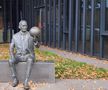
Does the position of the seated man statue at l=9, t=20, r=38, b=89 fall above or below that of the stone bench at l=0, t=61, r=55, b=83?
above

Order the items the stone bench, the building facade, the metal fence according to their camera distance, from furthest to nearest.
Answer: the building facade < the metal fence < the stone bench

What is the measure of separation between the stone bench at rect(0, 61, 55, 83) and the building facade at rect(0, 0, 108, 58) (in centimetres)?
722

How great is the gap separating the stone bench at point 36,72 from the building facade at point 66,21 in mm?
7221

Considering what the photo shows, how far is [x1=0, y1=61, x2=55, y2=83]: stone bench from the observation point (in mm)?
9625

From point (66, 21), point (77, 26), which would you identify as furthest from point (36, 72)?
point (66, 21)

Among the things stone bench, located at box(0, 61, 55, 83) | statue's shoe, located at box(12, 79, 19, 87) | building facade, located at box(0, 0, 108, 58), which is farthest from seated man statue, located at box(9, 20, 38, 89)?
building facade, located at box(0, 0, 108, 58)

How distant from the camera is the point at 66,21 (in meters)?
21.5

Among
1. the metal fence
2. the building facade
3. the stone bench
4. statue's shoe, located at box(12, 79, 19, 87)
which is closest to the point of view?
statue's shoe, located at box(12, 79, 19, 87)

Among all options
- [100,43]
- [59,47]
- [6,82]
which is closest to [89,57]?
[100,43]

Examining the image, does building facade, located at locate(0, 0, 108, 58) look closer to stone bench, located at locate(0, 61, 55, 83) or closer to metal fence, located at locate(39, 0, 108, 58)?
metal fence, located at locate(39, 0, 108, 58)

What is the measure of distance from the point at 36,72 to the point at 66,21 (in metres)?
12.1

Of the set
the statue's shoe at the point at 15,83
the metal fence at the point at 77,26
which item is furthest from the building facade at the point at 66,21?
the statue's shoe at the point at 15,83

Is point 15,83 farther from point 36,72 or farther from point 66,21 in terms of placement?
point 66,21

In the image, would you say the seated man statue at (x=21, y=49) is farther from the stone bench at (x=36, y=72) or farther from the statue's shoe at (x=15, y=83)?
the stone bench at (x=36, y=72)
